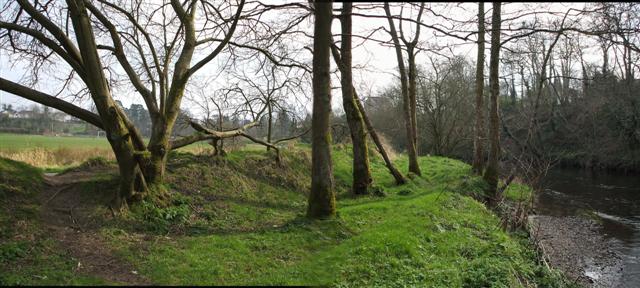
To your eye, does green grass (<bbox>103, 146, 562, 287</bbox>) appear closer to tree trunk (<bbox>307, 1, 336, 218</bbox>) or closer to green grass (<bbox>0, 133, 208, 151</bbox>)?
tree trunk (<bbox>307, 1, 336, 218</bbox>)

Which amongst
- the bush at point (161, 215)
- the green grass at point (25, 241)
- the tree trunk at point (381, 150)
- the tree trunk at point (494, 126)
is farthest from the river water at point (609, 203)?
the green grass at point (25, 241)

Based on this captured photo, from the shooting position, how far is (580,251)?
1158 centimetres

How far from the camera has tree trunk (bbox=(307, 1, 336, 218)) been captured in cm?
875

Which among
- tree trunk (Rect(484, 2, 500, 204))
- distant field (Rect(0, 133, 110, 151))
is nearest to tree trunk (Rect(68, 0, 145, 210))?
tree trunk (Rect(484, 2, 500, 204))

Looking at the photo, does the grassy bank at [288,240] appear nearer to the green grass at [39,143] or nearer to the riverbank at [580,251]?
the riverbank at [580,251]

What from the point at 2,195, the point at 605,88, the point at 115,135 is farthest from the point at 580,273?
the point at 605,88

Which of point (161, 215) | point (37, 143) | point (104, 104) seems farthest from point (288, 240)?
point (37, 143)

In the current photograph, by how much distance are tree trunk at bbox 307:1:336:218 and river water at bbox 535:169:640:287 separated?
20.9 feet

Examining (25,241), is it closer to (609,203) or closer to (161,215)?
(161,215)

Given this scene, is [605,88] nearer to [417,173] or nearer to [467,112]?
[467,112]

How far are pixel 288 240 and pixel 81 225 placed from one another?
3330mm

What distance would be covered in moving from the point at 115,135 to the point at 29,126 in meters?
39.2

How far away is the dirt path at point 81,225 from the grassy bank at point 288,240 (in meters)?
0.18

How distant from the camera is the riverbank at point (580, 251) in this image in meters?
9.64
